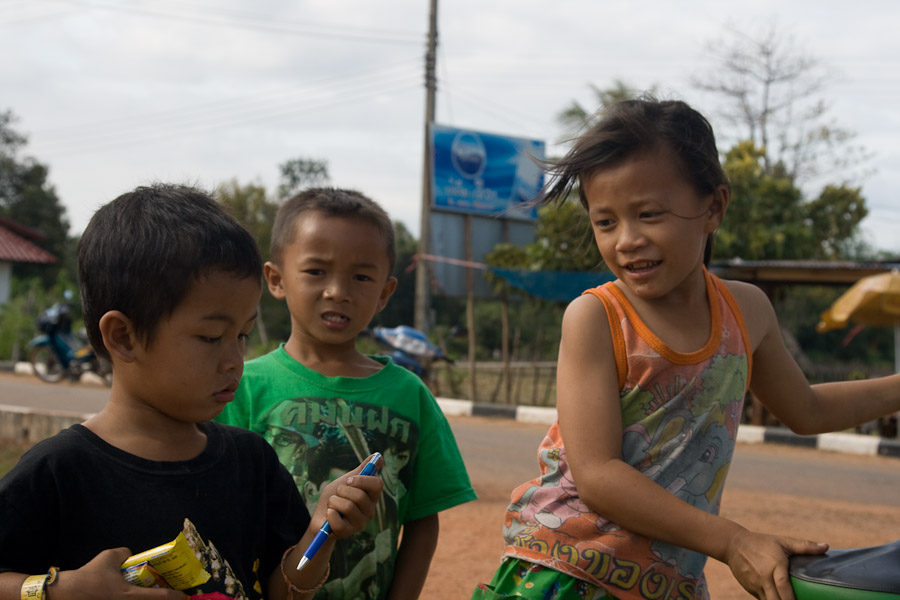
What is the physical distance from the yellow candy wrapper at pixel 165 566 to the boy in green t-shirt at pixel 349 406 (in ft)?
2.24

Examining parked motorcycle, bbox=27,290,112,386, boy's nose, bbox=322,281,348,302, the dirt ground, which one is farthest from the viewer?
parked motorcycle, bbox=27,290,112,386

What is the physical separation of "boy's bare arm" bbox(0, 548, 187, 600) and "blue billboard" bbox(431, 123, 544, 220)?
39.2 ft

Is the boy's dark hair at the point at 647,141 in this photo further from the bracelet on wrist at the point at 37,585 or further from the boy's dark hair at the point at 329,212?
the bracelet on wrist at the point at 37,585

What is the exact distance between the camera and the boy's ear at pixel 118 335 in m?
1.43

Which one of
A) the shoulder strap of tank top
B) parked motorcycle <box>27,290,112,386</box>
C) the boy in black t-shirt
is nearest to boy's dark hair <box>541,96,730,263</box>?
the shoulder strap of tank top

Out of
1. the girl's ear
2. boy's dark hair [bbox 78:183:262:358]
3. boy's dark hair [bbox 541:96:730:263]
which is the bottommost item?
boy's dark hair [bbox 78:183:262:358]

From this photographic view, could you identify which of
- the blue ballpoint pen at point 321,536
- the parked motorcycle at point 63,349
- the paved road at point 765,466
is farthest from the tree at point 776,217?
the blue ballpoint pen at point 321,536

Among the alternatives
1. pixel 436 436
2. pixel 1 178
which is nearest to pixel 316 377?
pixel 436 436

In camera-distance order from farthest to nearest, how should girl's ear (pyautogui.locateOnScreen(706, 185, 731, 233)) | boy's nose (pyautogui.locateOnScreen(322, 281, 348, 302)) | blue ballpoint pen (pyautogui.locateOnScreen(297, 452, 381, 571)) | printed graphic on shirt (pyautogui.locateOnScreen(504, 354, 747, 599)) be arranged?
boy's nose (pyautogui.locateOnScreen(322, 281, 348, 302)) < girl's ear (pyautogui.locateOnScreen(706, 185, 731, 233)) < printed graphic on shirt (pyautogui.locateOnScreen(504, 354, 747, 599)) < blue ballpoint pen (pyautogui.locateOnScreen(297, 452, 381, 571))

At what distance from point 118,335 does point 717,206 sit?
3.63ft

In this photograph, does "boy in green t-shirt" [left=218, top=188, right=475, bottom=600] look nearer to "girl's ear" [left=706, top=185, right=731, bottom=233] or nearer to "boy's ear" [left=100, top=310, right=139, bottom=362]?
"boy's ear" [left=100, top=310, right=139, bottom=362]

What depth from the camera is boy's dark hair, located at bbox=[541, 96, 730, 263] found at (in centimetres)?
165

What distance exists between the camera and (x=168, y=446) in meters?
1.45

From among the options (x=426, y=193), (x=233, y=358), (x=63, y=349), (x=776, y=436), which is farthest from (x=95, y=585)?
(x=63, y=349)
